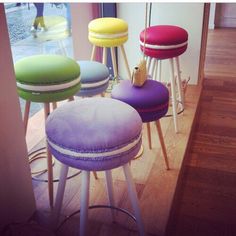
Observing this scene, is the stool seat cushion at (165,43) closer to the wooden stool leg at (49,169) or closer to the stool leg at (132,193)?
the wooden stool leg at (49,169)

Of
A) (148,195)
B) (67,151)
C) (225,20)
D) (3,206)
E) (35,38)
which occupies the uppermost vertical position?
(67,151)

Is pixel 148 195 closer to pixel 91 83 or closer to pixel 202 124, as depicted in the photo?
pixel 91 83

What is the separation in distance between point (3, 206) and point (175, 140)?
1155 millimetres

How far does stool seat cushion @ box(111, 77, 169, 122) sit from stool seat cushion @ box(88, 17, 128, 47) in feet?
2.18

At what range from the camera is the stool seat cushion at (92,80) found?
1709mm

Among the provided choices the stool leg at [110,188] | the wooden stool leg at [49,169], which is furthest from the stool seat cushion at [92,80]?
the stool leg at [110,188]

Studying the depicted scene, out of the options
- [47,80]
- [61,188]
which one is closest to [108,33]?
[47,80]

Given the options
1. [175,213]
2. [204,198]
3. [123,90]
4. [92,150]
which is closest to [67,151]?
[92,150]

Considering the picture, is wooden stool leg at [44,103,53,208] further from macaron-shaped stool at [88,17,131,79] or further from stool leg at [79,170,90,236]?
macaron-shaped stool at [88,17,131,79]

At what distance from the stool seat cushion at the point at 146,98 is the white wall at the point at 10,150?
44cm

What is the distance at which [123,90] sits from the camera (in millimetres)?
1585

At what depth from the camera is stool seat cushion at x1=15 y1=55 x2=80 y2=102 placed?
1.38 m

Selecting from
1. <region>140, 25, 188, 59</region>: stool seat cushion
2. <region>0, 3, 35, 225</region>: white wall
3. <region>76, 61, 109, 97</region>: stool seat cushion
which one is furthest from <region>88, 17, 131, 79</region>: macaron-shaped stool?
<region>0, 3, 35, 225</region>: white wall

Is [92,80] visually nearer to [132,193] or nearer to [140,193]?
[140,193]
